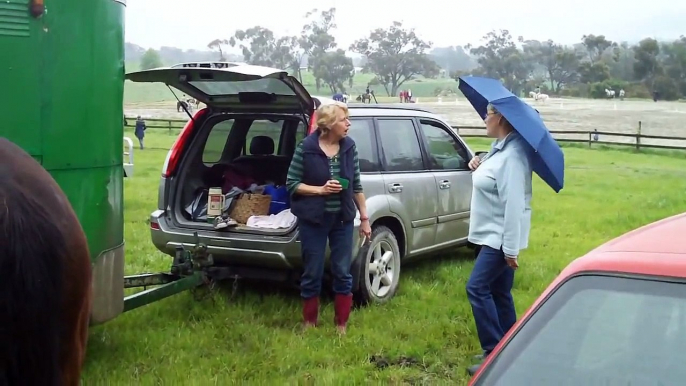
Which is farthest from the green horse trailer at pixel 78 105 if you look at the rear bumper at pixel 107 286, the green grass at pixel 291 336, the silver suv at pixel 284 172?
the silver suv at pixel 284 172

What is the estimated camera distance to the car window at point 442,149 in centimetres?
746

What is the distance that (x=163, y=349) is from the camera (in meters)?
5.36

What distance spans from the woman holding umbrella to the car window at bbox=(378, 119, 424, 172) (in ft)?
5.88

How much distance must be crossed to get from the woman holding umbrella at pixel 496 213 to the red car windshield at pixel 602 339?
2.37 m

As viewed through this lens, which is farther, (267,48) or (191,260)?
(267,48)

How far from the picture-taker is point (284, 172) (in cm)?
700

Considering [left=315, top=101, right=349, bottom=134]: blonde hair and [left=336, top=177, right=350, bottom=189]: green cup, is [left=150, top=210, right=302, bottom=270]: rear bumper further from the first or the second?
[left=315, top=101, right=349, bottom=134]: blonde hair

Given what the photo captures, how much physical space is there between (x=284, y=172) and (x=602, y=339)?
4.81 m

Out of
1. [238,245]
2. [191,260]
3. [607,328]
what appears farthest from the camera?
[238,245]

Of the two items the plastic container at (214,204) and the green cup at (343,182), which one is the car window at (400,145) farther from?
the plastic container at (214,204)

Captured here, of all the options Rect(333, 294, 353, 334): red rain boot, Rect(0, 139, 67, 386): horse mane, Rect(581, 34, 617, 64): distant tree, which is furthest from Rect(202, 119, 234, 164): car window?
Rect(581, 34, 617, 64): distant tree

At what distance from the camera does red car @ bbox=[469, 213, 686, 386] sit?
90.9 inches

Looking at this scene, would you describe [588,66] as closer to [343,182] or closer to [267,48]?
[267,48]

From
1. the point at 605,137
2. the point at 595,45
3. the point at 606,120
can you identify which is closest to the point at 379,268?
the point at 605,137
